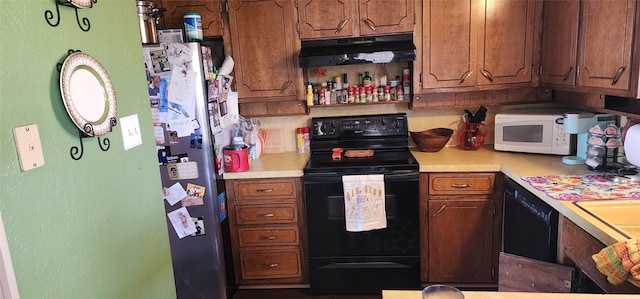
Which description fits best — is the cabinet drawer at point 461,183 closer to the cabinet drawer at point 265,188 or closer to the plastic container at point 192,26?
the cabinet drawer at point 265,188

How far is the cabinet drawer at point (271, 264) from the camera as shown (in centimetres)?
277

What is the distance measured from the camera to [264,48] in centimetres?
278

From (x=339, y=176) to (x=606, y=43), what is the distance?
5.00ft

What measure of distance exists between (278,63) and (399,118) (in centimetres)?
95

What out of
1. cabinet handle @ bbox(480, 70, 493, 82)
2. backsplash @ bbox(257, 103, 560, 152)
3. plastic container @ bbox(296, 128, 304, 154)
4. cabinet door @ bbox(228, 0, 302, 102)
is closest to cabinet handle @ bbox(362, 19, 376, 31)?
cabinet door @ bbox(228, 0, 302, 102)

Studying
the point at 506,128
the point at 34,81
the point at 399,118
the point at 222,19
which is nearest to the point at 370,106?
the point at 399,118

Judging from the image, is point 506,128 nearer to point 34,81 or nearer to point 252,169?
point 252,169

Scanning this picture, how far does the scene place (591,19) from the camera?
208 centimetres

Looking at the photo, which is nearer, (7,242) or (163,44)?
(7,242)

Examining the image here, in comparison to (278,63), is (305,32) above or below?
above

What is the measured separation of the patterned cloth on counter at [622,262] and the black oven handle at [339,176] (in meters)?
1.25

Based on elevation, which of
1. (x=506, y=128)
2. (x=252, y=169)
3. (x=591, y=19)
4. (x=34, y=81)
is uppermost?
(x=591, y=19)

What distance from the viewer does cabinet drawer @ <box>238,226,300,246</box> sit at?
2.73 meters

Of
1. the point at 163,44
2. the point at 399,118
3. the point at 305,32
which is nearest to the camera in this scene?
the point at 163,44
